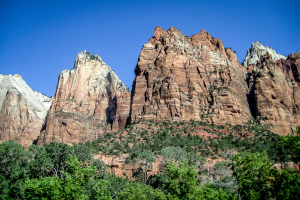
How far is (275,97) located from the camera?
301 feet

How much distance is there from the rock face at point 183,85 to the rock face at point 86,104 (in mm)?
18838

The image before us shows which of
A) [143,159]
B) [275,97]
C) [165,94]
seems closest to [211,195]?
[143,159]

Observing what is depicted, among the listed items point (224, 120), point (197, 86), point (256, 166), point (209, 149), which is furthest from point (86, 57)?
point (256, 166)

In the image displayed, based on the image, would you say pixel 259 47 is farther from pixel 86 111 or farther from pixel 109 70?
pixel 86 111

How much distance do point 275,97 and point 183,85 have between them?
27.8 meters

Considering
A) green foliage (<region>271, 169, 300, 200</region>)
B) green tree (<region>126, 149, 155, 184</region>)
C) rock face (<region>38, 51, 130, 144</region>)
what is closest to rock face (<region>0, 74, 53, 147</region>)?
rock face (<region>38, 51, 130, 144</region>)

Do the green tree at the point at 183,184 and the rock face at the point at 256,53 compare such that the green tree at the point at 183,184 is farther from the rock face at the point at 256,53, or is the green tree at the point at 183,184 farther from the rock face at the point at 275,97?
the rock face at the point at 256,53

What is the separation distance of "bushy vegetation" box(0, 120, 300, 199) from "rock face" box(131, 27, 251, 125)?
3938mm

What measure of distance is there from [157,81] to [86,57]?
60.3 meters

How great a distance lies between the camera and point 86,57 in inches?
5330

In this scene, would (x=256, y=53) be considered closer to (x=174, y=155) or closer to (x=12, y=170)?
(x=174, y=155)

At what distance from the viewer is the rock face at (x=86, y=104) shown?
103 meters

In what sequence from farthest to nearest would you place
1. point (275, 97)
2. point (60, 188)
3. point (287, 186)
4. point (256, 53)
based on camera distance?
1. point (256, 53)
2. point (275, 97)
3. point (60, 188)
4. point (287, 186)

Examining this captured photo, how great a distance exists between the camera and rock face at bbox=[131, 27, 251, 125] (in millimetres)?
80812
